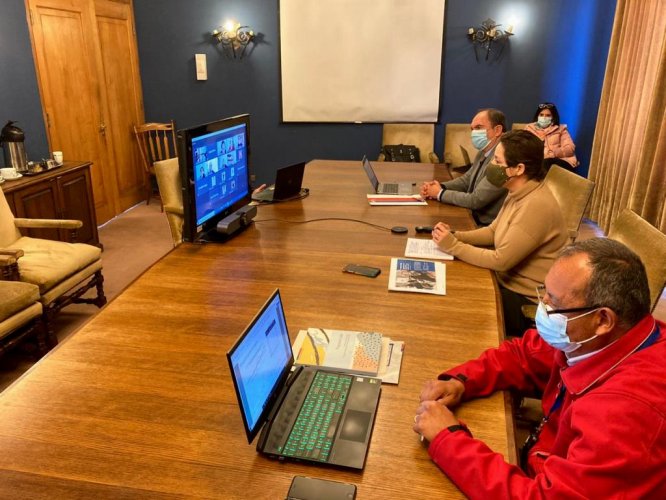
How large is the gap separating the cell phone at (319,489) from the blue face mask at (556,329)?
0.52m

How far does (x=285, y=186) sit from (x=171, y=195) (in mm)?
598

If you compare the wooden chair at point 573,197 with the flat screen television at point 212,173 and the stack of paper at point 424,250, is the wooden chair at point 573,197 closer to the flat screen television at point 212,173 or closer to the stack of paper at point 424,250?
the stack of paper at point 424,250

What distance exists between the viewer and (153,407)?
4.00 feet

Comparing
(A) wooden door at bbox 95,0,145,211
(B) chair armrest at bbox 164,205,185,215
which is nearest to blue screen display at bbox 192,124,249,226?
(B) chair armrest at bbox 164,205,185,215

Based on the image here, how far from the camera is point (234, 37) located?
5602mm

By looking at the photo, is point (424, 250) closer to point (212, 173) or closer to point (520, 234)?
point (520, 234)

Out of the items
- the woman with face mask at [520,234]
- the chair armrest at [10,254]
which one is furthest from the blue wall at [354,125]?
the chair armrest at [10,254]

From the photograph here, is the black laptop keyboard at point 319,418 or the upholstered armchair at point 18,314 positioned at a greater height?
the black laptop keyboard at point 319,418

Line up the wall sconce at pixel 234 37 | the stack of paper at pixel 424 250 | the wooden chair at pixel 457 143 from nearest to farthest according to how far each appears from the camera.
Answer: the stack of paper at pixel 424 250 < the wooden chair at pixel 457 143 < the wall sconce at pixel 234 37

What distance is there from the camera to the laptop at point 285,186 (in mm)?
2916

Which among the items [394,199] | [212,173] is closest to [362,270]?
[212,173]

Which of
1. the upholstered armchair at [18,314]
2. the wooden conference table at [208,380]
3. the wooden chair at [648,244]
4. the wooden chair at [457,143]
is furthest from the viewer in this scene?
the wooden chair at [457,143]

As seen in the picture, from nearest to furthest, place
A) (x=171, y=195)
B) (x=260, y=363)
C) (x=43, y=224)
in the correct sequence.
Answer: (x=260, y=363), (x=171, y=195), (x=43, y=224)

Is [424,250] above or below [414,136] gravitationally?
below
